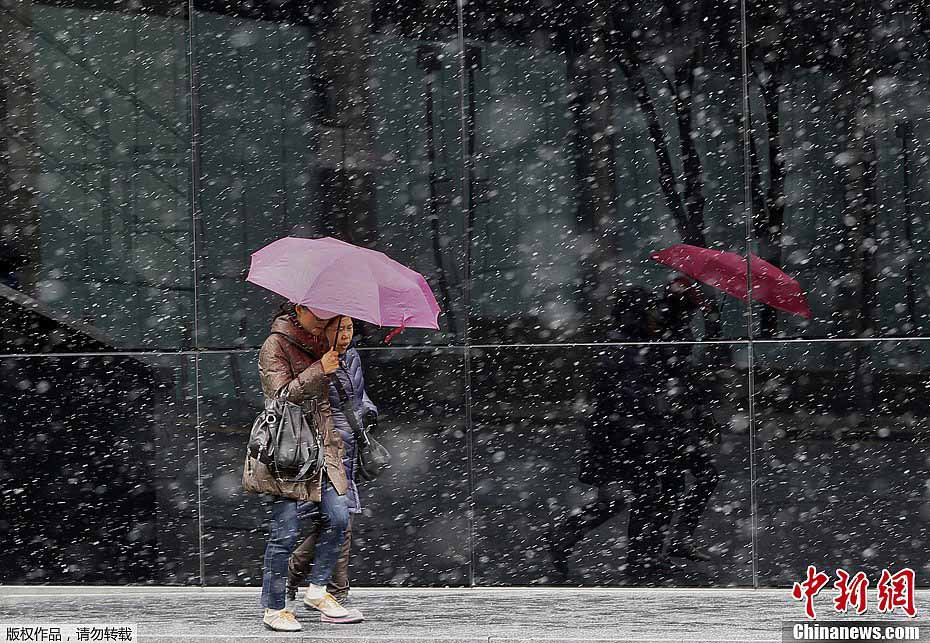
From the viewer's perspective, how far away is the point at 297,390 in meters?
5.37

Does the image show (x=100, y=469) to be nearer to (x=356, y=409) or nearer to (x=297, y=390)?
(x=356, y=409)

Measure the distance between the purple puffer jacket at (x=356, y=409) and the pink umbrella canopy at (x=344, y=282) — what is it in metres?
0.55

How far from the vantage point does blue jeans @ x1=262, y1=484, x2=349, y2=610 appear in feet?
18.4

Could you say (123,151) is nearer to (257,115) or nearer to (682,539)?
(257,115)

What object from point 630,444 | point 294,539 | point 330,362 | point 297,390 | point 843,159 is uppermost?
point 843,159

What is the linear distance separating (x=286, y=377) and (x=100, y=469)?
2.30 meters

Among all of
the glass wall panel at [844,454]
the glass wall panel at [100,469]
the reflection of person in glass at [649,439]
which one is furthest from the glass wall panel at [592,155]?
the glass wall panel at [100,469]

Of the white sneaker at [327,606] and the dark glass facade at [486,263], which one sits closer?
the white sneaker at [327,606]

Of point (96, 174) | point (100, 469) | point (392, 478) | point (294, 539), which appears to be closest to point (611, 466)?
point (392, 478)

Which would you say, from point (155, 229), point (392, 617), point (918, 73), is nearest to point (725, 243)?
point (918, 73)
